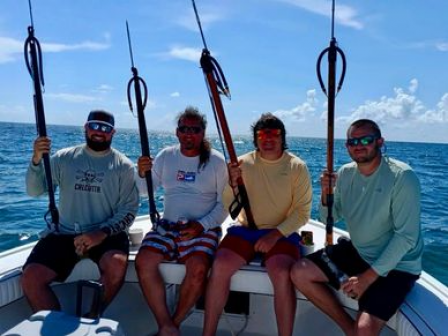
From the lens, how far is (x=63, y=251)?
3.36 metres

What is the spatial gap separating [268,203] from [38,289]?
1761 millimetres

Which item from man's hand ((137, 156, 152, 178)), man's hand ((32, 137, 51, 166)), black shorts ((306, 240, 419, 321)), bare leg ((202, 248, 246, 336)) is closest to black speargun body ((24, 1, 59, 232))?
man's hand ((32, 137, 51, 166))

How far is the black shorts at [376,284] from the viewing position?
107 inches

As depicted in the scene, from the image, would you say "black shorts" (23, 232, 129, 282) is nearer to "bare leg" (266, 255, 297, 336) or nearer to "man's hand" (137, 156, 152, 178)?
"man's hand" (137, 156, 152, 178)

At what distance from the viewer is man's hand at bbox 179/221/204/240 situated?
11.3ft

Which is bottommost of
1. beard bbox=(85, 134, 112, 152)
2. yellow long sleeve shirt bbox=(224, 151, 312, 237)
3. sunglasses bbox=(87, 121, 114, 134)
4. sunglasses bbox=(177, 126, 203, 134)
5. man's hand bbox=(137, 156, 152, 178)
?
yellow long sleeve shirt bbox=(224, 151, 312, 237)

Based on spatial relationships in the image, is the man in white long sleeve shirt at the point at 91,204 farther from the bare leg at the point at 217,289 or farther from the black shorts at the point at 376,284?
the black shorts at the point at 376,284

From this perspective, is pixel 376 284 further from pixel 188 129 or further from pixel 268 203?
pixel 188 129

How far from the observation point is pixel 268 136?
138 inches

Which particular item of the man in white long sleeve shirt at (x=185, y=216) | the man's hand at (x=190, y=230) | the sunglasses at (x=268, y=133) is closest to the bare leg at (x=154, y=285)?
the man in white long sleeve shirt at (x=185, y=216)

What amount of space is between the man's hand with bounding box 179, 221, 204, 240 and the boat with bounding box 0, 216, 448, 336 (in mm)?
225

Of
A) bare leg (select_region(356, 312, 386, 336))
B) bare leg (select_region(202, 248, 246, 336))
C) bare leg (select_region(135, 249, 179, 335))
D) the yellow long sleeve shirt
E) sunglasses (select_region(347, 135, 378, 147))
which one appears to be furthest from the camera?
the yellow long sleeve shirt

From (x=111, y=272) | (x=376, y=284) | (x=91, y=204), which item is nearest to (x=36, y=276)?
(x=111, y=272)

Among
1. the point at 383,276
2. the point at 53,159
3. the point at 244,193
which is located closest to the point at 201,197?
the point at 244,193
